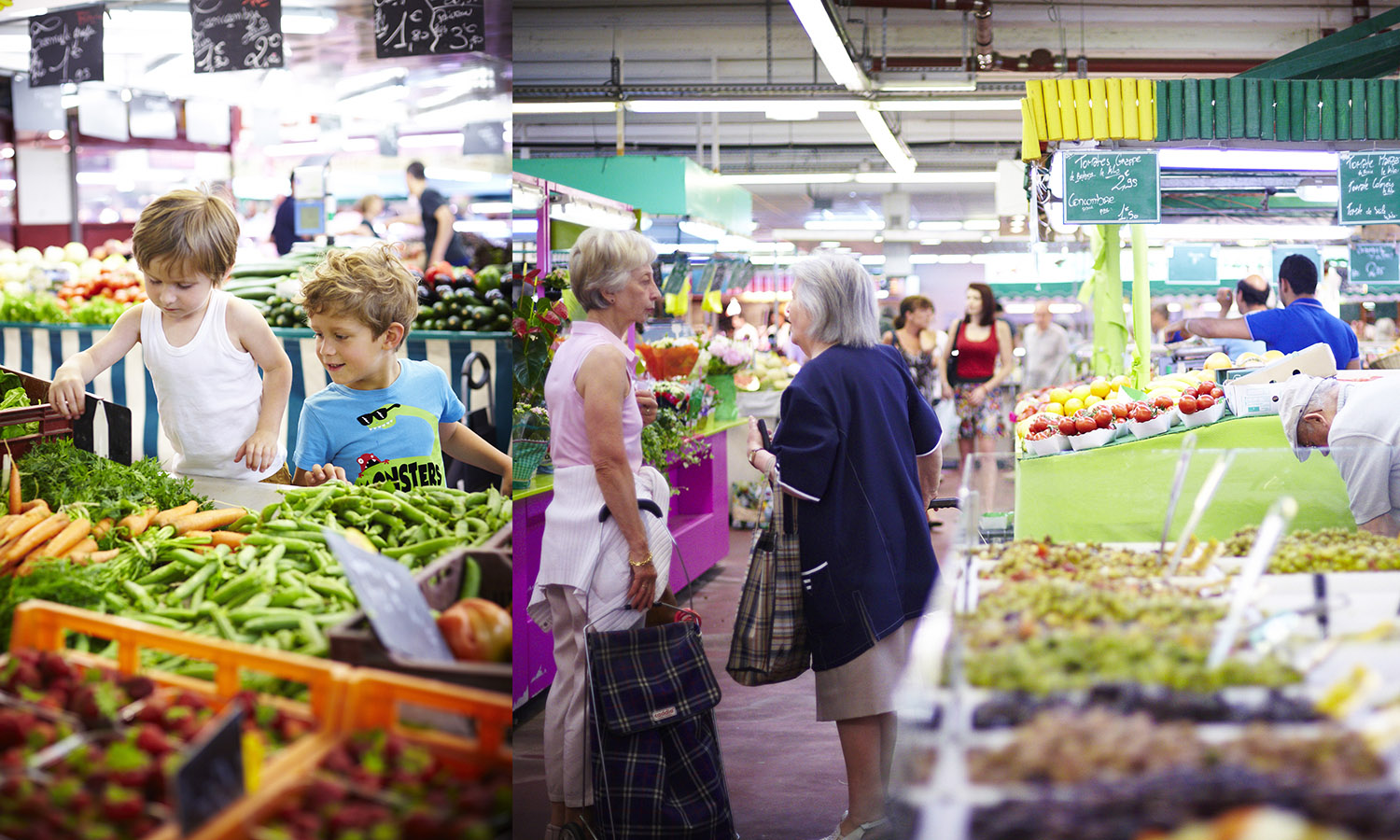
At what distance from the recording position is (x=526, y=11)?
10.6m

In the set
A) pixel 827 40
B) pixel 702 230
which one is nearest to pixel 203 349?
pixel 827 40

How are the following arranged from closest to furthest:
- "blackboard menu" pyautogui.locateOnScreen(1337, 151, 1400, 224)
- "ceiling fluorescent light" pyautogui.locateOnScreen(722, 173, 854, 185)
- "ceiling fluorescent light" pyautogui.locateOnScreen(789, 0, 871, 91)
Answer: "blackboard menu" pyautogui.locateOnScreen(1337, 151, 1400, 224) < "ceiling fluorescent light" pyautogui.locateOnScreen(789, 0, 871, 91) < "ceiling fluorescent light" pyautogui.locateOnScreen(722, 173, 854, 185)

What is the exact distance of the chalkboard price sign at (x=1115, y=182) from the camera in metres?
4.92

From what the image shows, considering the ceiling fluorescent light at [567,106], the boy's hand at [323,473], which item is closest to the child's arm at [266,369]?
the boy's hand at [323,473]

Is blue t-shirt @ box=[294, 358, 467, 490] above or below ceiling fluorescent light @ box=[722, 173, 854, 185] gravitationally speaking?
below

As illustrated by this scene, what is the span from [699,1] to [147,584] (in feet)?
29.9

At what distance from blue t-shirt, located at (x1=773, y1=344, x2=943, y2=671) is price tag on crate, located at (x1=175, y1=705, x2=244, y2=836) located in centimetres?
184

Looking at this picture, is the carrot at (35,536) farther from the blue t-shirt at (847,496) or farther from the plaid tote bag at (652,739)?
the blue t-shirt at (847,496)

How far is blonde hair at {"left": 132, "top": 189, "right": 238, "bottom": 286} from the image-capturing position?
6.73 feet

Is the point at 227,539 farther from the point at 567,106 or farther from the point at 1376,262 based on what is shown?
the point at 567,106

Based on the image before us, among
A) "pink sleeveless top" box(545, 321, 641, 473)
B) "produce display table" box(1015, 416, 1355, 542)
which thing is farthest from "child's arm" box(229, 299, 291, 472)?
"produce display table" box(1015, 416, 1355, 542)

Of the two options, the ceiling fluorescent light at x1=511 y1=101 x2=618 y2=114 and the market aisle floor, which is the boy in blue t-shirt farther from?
the ceiling fluorescent light at x1=511 y1=101 x2=618 y2=114

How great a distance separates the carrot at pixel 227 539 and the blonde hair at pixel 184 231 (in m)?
0.51

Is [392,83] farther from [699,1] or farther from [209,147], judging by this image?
[699,1]
